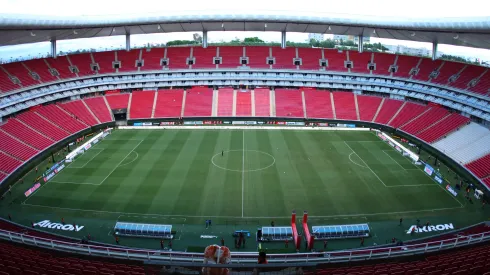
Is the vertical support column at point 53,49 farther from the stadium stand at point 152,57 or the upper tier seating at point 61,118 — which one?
the stadium stand at point 152,57

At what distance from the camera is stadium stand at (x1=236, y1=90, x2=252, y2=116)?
52.5 meters

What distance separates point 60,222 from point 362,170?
1054 inches

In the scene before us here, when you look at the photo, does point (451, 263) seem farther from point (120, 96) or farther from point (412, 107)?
point (120, 96)

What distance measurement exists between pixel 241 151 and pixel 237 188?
378 inches

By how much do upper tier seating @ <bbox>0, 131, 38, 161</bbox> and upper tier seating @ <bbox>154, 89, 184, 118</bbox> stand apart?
1848 centimetres

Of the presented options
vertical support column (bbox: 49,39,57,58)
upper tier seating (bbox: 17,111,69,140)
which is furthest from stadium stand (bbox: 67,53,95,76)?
upper tier seating (bbox: 17,111,69,140)

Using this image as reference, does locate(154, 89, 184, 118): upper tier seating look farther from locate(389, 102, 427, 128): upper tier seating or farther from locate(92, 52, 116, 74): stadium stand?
locate(389, 102, 427, 128): upper tier seating

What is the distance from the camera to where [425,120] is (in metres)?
44.8

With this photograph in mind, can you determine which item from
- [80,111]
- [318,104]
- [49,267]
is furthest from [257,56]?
[49,267]

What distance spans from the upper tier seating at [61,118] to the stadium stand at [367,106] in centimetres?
3913

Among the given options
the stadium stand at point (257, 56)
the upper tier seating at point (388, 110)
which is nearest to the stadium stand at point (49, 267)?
the upper tier seating at point (388, 110)

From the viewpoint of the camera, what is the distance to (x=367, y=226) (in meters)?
23.4

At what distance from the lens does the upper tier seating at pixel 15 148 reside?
34781 millimetres

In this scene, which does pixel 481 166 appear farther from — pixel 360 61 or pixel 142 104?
pixel 142 104
